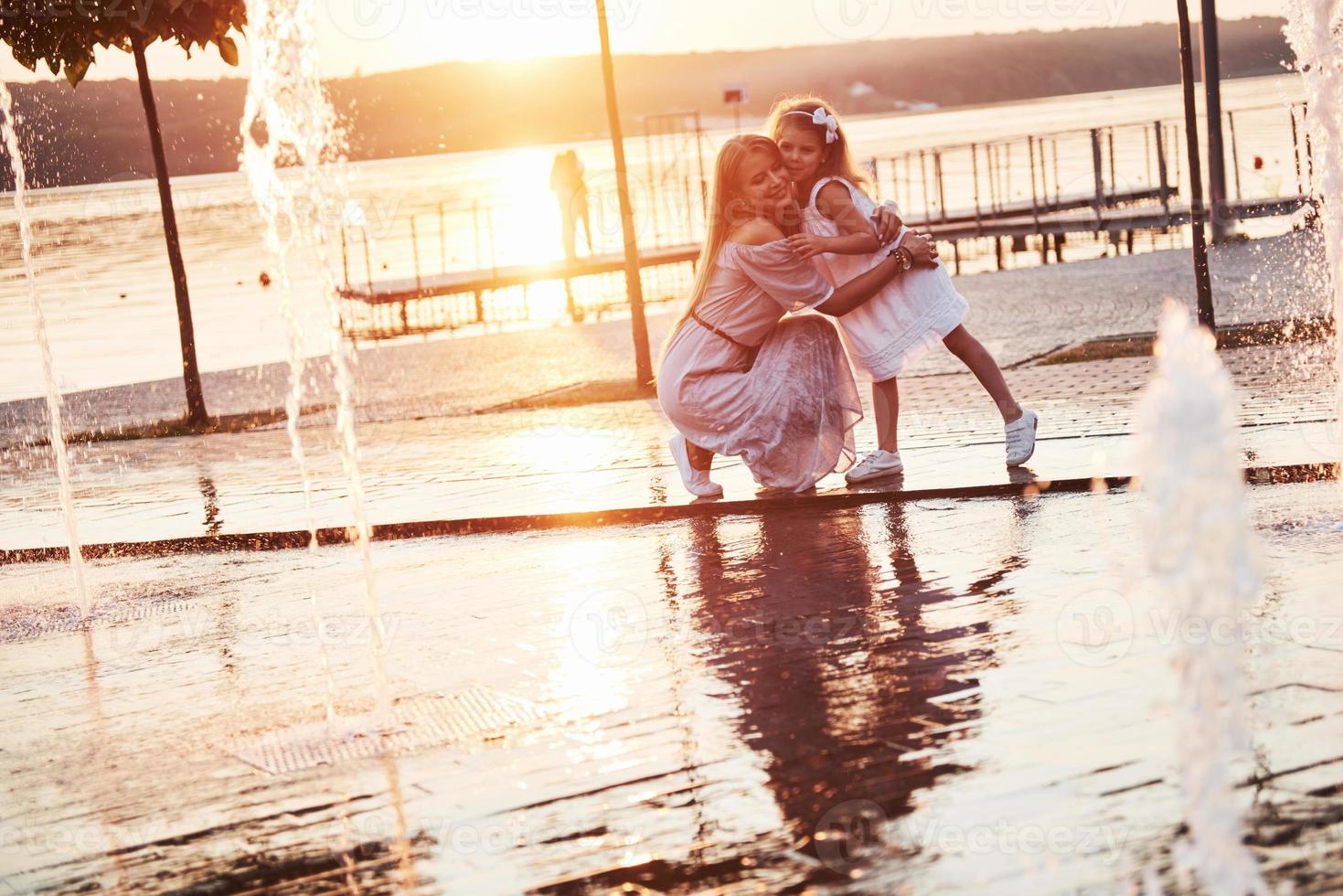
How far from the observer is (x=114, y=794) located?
497cm

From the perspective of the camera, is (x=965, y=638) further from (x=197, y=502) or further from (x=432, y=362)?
(x=432, y=362)

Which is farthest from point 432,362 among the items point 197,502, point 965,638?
point 965,638

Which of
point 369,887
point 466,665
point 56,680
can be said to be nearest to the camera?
point 369,887

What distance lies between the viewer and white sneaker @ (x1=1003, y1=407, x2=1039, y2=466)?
814cm

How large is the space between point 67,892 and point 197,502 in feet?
19.5

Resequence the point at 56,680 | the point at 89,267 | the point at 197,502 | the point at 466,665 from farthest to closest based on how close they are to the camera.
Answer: the point at 89,267 → the point at 197,502 → the point at 56,680 → the point at 466,665

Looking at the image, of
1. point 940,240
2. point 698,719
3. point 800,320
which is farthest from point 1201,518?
point 940,240

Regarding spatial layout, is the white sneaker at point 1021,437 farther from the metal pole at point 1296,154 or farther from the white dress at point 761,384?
the metal pole at point 1296,154

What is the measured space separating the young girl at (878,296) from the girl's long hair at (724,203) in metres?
0.19

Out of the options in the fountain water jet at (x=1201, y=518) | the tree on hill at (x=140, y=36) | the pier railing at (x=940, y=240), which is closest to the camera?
the fountain water jet at (x=1201, y=518)

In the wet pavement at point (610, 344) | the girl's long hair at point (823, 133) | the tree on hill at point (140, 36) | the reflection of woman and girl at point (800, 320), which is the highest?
the tree on hill at point (140, 36)

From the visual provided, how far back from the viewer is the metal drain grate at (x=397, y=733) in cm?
512

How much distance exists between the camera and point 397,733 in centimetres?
528

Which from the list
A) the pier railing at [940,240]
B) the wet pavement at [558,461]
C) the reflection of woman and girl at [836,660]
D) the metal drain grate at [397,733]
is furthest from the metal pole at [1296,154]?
the metal drain grate at [397,733]
